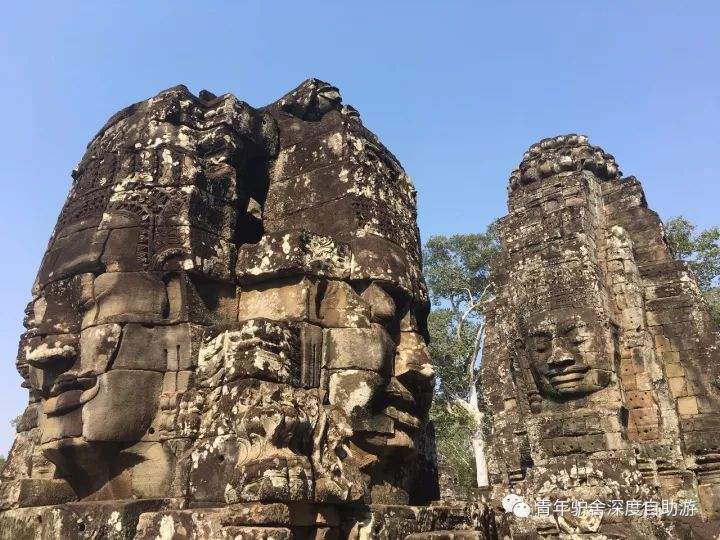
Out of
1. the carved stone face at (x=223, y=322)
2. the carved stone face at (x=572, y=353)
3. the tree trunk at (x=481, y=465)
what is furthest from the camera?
the tree trunk at (x=481, y=465)

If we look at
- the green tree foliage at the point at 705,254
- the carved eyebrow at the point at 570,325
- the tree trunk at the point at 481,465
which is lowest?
the tree trunk at the point at 481,465

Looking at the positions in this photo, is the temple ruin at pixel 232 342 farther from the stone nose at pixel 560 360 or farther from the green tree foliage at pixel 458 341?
the green tree foliage at pixel 458 341

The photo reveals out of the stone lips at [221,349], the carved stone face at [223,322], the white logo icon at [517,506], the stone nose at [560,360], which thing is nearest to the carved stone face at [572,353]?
the stone nose at [560,360]

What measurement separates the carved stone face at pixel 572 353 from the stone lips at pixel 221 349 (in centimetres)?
491

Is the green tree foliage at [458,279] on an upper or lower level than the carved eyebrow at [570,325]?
upper

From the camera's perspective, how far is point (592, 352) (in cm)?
928

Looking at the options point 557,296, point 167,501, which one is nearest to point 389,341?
point 167,501

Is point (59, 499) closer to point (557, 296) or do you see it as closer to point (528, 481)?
point (528, 481)

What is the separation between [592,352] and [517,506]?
263cm

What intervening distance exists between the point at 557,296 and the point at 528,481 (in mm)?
3085

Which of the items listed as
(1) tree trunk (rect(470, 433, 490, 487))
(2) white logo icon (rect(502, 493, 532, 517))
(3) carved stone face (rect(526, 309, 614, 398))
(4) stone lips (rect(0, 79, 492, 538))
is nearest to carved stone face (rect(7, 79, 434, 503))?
(4) stone lips (rect(0, 79, 492, 538))

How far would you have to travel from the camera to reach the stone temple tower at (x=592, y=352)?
8.88 m

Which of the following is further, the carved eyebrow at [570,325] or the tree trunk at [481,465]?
the tree trunk at [481,465]

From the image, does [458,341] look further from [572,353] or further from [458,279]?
[572,353]
